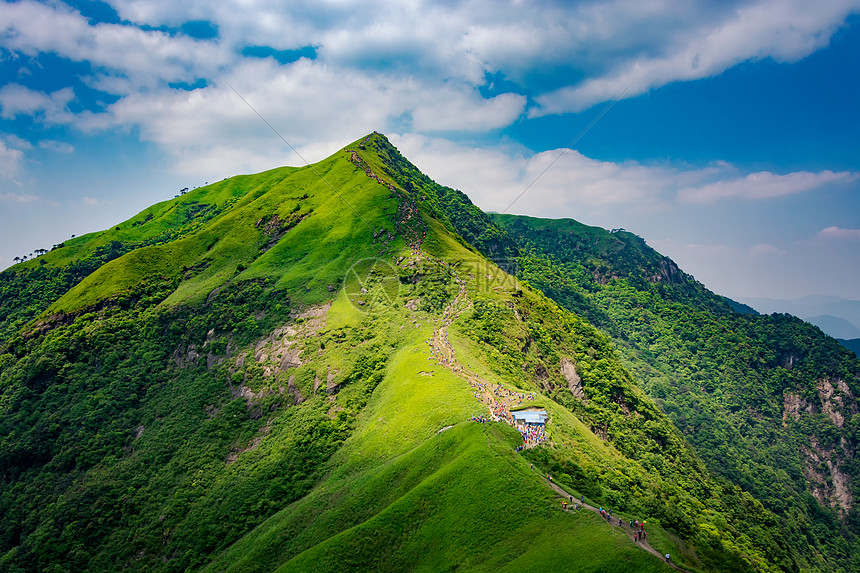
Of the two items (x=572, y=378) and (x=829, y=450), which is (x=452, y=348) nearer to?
(x=572, y=378)

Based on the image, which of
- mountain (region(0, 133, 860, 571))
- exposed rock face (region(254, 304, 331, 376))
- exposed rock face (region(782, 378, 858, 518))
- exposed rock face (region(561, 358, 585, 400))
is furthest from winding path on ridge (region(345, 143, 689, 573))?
exposed rock face (region(782, 378, 858, 518))

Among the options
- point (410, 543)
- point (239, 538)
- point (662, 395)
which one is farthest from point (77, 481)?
point (662, 395)

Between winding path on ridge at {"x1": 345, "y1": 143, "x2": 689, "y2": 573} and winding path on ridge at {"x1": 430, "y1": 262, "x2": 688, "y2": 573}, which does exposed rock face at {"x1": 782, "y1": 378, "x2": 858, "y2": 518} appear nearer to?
winding path on ridge at {"x1": 430, "y1": 262, "x2": 688, "y2": 573}

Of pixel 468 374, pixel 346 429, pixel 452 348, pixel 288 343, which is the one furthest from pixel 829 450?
pixel 288 343

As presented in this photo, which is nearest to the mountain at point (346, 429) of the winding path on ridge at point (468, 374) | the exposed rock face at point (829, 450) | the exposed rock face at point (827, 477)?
the winding path on ridge at point (468, 374)

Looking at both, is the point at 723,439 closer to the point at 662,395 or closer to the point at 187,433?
the point at 662,395

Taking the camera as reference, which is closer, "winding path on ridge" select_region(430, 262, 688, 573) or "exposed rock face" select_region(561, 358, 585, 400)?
"winding path on ridge" select_region(430, 262, 688, 573)
